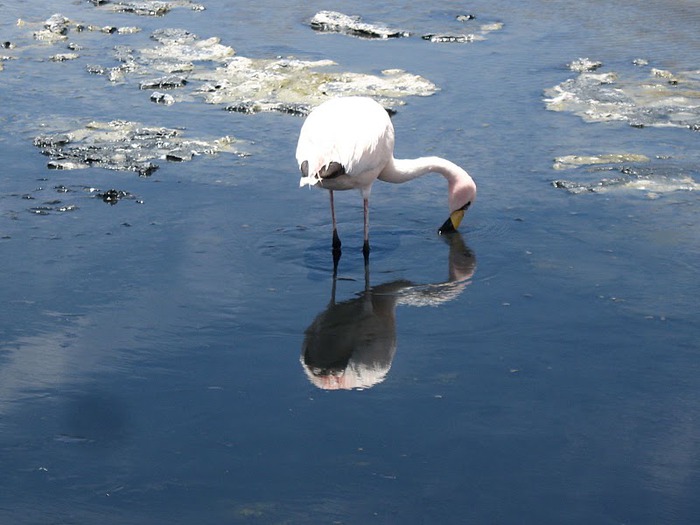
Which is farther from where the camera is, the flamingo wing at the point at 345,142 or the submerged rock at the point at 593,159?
the submerged rock at the point at 593,159

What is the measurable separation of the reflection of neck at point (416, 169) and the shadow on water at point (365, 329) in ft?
2.42

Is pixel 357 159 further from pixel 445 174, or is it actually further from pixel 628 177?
pixel 628 177

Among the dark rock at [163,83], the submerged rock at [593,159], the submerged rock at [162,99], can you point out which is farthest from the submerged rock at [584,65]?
the submerged rock at [162,99]

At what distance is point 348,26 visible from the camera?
15.4 metres

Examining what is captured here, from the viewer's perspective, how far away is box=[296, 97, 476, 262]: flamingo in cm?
808

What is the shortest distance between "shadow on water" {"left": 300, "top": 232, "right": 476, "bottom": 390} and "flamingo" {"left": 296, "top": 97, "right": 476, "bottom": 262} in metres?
0.54

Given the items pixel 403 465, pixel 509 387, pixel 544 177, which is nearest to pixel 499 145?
pixel 544 177

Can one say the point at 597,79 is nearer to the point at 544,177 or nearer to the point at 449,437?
the point at 544,177

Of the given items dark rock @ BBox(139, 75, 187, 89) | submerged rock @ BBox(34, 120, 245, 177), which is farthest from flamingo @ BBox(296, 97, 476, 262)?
dark rock @ BBox(139, 75, 187, 89)

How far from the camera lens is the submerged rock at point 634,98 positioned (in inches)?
444

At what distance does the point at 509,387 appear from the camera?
6.39 meters

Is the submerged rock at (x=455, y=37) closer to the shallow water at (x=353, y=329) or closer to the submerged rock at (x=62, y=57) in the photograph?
the shallow water at (x=353, y=329)

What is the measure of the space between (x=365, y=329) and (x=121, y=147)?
4.18 metres

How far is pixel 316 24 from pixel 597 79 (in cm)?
454
